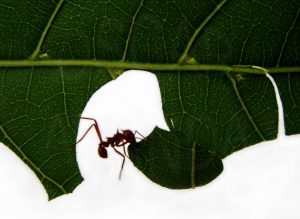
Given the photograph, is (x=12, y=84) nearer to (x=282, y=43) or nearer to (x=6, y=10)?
(x=6, y=10)

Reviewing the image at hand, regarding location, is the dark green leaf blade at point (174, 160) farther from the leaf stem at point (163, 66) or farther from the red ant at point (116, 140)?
the leaf stem at point (163, 66)

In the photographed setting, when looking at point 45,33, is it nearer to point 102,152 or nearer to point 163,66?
point 163,66

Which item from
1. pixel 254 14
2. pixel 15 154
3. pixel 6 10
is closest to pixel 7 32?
pixel 6 10

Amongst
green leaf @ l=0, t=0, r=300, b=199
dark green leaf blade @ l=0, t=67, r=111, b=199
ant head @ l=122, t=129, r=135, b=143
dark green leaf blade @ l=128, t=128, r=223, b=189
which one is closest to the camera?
green leaf @ l=0, t=0, r=300, b=199

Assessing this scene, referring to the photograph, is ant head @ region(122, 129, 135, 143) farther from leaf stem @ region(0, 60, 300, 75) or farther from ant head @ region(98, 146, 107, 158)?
leaf stem @ region(0, 60, 300, 75)

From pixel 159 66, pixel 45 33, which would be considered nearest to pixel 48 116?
pixel 45 33

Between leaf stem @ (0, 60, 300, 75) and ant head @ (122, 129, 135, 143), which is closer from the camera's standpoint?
leaf stem @ (0, 60, 300, 75)

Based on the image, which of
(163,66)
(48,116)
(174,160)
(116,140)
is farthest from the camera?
(116,140)

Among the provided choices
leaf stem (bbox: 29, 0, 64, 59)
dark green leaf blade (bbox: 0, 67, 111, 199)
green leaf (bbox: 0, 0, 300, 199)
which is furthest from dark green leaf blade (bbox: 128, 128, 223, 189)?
leaf stem (bbox: 29, 0, 64, 59)

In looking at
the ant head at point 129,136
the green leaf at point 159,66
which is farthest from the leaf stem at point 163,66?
the ant head at point 129,136
